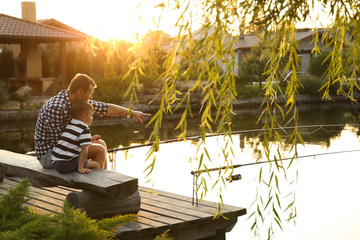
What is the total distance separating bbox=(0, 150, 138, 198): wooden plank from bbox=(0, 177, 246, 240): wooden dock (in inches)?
9.3

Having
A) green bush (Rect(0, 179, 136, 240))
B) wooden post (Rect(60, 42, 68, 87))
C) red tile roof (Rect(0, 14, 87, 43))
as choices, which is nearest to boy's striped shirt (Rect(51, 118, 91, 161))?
green bush (Rect(0, 179, 136, 240))

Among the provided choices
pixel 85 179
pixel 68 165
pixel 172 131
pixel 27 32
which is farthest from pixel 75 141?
pixel 27 32

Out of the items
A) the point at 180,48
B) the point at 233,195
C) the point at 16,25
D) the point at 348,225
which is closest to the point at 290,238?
the point at 348,225

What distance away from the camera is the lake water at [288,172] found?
24.3 feet

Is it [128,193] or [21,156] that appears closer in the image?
[128,193]

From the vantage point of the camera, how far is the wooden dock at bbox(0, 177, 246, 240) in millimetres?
4523

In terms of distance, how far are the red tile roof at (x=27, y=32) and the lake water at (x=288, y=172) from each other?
4.75 metres

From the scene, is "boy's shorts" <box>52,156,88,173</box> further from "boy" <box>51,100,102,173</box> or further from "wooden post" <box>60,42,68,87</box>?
"wooden post" <box>60,42,68,87</box>

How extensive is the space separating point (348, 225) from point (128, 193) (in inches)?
161

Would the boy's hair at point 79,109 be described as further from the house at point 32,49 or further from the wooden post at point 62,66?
the wooden post at point 62,66

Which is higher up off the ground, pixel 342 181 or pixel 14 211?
pixel 14 211

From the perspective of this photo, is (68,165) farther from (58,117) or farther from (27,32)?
(27,32)

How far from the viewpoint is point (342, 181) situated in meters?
9.66

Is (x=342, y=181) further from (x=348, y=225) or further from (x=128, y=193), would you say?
(x=128, y=193)
